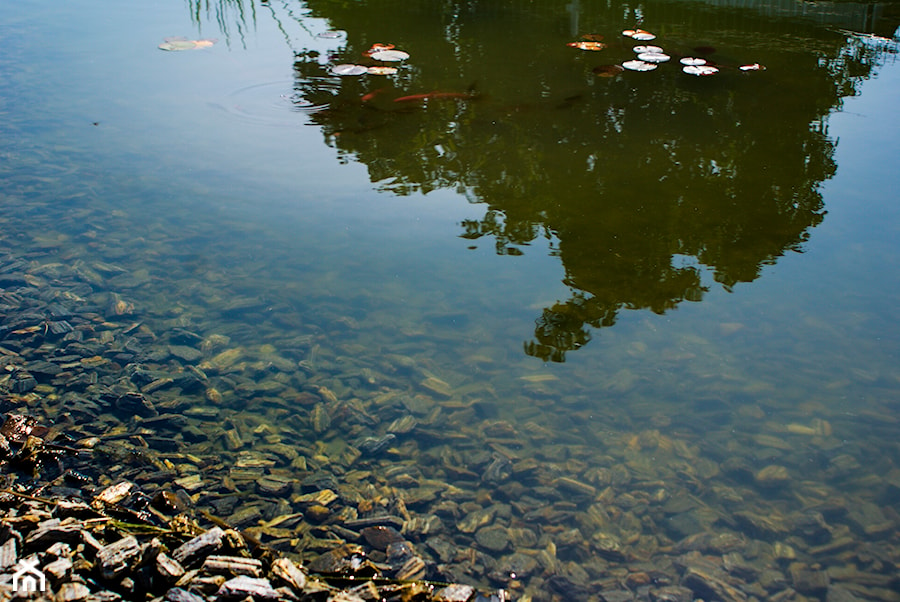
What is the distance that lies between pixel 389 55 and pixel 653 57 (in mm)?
2609

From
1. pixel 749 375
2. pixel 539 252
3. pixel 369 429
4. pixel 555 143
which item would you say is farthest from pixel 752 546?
→ pixel 555 143

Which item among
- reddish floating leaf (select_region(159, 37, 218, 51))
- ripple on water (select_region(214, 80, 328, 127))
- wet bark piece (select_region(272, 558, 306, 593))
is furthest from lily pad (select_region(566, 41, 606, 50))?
wet bark piece (select_region(272, 558, 306, 593))

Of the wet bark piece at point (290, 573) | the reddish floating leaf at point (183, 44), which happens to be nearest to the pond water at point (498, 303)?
the wet bark piece at point (290, 573)

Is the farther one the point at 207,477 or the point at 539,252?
the point at 539,252

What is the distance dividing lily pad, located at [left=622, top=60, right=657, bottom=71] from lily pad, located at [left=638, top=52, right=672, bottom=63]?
0.09 metres

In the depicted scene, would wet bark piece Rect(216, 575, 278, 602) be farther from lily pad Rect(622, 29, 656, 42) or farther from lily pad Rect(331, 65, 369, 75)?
lily pad Rect(622, 29, 656, 42)

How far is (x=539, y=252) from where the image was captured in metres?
4.02

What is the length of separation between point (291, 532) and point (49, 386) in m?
1.44

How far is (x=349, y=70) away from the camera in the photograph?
21.3 feet

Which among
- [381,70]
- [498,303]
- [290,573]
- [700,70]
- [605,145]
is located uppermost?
[381,70]

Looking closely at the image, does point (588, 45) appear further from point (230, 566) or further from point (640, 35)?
point (230, 566)

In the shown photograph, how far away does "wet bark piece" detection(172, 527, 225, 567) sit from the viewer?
2.18 metres

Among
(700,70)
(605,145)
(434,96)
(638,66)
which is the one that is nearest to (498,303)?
(605,145)

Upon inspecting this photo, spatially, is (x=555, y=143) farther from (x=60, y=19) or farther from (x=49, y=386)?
(x=60, y=19)
